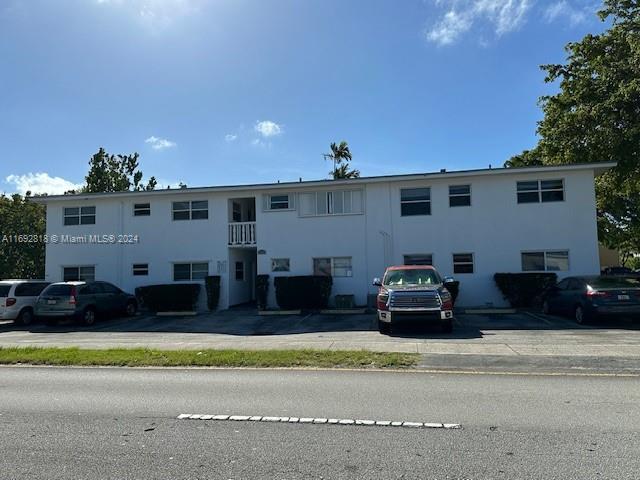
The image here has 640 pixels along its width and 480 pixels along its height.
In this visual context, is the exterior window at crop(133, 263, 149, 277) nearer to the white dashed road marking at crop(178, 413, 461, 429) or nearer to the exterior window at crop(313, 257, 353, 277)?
the exterior window at crop(313, 257, 353, 277)

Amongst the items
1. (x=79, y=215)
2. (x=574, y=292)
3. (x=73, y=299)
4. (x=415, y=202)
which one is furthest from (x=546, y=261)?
(x=79, y=215)

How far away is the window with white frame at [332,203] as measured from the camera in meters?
21.2

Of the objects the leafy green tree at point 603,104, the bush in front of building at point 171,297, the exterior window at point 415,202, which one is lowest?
the bush in front of building at point 171,297

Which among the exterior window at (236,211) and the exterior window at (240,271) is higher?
the exterior window at (236,211)

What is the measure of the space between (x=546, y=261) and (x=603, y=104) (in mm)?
6989

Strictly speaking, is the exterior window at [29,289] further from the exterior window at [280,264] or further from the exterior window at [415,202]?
the exterior window at [415,202]

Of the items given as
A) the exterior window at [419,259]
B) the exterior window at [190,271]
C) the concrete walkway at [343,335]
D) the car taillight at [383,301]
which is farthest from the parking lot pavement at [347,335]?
the exterior window at [419,259]

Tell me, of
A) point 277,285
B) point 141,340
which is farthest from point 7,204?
point 141,340

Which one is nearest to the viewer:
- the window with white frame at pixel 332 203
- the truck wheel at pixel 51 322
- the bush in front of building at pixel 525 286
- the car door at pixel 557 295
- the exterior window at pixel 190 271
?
the car door at pixel 557 295

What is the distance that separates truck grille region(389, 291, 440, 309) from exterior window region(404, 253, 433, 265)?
25.4 feet

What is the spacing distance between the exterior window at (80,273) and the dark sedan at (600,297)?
67.0ft

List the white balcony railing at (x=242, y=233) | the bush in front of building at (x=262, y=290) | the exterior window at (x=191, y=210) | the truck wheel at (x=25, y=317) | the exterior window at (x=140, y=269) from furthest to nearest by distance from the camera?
the exterior window at (x=140, y=269) < the exterior window at (x=191, y=210) < the white balcony railing at (x=242, y=233) < the bush in front of building at (x=262, y=290) < the truck wheel at (x=25, y=317)

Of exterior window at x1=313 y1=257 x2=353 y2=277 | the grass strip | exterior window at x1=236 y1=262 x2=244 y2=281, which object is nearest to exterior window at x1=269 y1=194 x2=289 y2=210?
exterior window at x1=313 y1=257 x2=353 y2=277

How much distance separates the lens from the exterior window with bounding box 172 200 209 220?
74.2 feet
